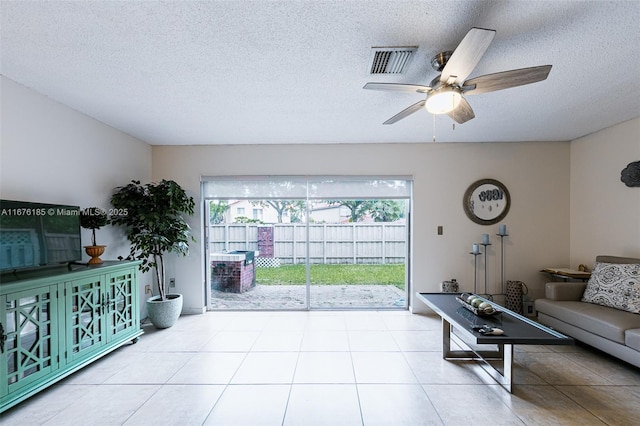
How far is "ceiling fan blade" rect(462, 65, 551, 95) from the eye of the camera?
1664 mm

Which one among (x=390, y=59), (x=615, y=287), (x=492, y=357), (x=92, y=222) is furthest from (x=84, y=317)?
(x=615, y=287)

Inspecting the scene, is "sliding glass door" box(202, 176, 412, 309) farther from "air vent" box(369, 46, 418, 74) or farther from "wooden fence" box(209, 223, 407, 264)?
"air vent" box(369, 46, 418, 74)

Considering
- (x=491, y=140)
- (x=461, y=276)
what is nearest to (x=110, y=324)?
(x=461, y=276)

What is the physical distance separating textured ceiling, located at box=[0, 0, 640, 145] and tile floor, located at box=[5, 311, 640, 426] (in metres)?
2.41

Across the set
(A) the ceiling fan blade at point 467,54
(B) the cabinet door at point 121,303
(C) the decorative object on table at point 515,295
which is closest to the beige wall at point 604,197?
(C) the decorative object on table at point 515,295

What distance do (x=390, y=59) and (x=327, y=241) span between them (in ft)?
A: 10.5

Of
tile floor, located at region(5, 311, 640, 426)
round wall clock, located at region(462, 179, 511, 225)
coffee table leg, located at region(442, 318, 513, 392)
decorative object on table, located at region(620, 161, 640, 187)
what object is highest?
decorative object on table, located at region(620, 161, 640, 187)

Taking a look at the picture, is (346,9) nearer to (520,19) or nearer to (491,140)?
(520,19)

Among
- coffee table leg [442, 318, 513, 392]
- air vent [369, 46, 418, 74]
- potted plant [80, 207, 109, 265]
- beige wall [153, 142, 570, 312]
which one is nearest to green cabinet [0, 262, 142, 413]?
potted plant [80, 207, 109, 265]

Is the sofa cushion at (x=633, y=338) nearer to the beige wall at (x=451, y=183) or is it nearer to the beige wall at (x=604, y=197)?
the beige wall at (x=604, y=197)

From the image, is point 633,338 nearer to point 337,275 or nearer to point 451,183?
point 451,183

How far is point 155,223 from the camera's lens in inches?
137

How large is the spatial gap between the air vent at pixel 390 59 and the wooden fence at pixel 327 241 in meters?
2.68

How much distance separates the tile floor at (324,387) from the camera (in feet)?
6.57
